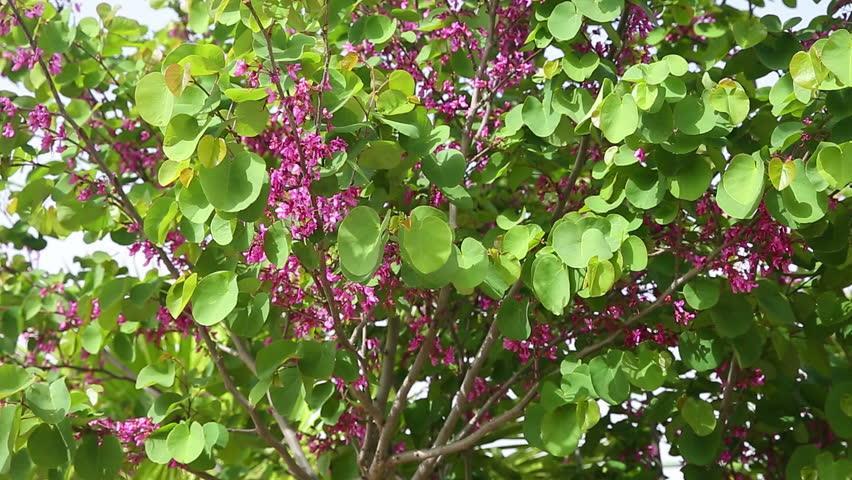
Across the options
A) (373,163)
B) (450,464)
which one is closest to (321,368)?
(373,163)

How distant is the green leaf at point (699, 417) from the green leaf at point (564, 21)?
70cm

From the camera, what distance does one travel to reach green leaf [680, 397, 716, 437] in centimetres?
175

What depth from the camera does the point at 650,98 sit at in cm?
135

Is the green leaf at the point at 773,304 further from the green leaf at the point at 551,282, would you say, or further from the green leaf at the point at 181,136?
the green leaf at the point at 181,136

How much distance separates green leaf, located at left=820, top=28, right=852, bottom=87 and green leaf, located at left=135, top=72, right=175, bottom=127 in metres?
0.85

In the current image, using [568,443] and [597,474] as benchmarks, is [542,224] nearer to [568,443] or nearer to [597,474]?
[568,443]

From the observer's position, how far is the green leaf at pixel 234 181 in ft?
4.25

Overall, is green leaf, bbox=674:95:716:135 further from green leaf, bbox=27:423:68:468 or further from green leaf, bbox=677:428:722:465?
green leaf, bbox=27:423:68:468

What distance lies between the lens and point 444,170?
60.4 inches

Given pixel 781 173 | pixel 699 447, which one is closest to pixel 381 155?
pixel 781 173

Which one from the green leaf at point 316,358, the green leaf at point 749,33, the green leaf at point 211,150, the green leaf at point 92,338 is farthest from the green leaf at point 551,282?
the green leaf at point 92,338

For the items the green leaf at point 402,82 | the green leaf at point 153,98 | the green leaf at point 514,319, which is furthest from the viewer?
the green leaf at point 514,319

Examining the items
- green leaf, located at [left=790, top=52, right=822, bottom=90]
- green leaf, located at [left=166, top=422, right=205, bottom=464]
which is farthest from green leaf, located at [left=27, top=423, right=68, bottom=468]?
green leaf, located at [left=790, top=52, right=822, bottom=90]

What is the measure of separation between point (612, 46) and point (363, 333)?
71 cm
